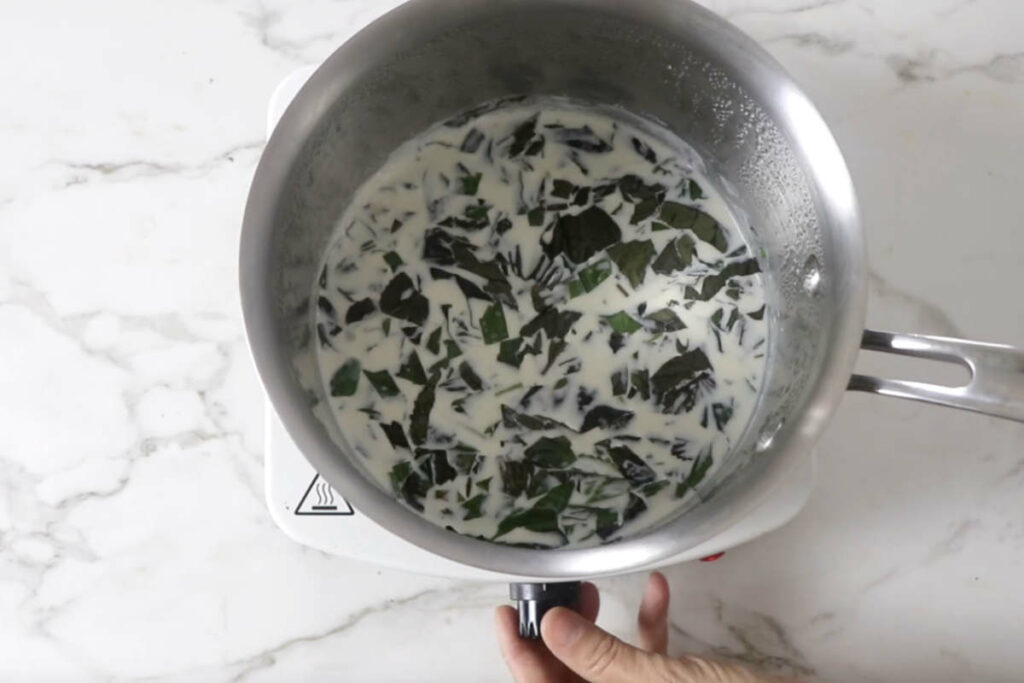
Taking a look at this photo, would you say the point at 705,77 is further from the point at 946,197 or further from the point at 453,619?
the point at 453,619

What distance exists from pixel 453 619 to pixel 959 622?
0.52 meters

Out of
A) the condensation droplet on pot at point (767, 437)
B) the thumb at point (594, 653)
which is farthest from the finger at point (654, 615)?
the condensation droplet on pot at point (767, 437)

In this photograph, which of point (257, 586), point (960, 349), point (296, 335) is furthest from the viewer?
point (257, 586)

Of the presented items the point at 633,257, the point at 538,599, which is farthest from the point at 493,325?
the point at 538,599

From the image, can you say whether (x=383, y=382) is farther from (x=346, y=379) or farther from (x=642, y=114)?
(x=642, y=114)

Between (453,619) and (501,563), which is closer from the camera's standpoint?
(501,563)

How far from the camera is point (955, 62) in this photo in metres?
0.98

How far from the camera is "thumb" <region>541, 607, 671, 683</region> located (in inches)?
30.5

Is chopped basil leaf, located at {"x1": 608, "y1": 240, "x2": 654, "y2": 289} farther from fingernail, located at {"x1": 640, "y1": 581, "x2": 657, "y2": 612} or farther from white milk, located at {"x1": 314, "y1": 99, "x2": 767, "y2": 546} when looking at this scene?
fingernail, located at {"x1": 640, "y1": 581, "x2": 657, "y2": 612}

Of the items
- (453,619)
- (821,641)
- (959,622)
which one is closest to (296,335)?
(453,619)

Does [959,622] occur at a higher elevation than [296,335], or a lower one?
lower

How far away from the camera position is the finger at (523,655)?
86 cm

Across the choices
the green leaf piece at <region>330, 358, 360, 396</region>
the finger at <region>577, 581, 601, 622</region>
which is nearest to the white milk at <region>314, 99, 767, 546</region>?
the green leaf piece at <region>330, 358, 360, 396</region>

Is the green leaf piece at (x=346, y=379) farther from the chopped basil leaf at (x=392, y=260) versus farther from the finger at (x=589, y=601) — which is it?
the finger at (x=589, y=601)
